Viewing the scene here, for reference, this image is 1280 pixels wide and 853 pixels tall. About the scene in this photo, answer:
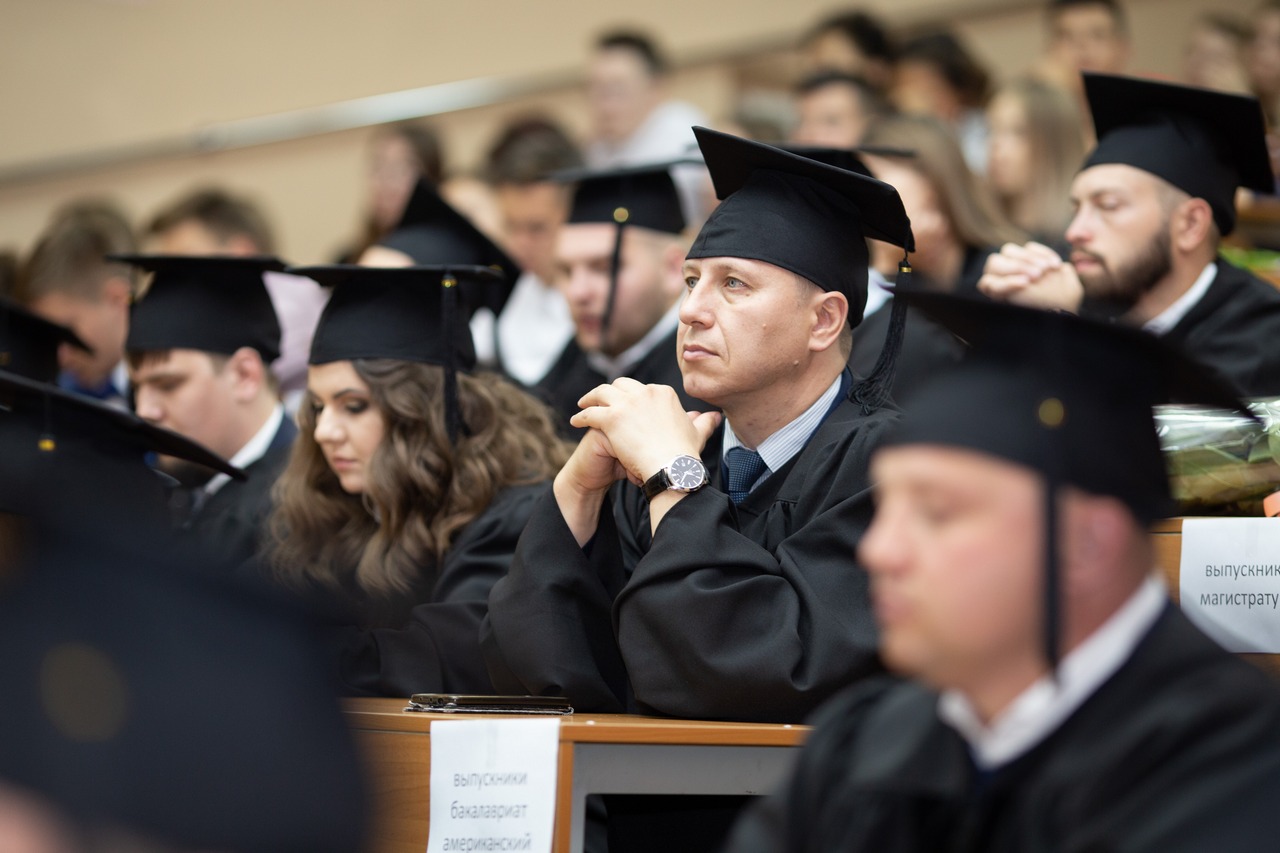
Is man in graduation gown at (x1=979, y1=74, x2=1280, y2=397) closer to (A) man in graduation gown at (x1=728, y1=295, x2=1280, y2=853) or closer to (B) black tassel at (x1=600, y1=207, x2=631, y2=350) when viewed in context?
(B) black tassel at (x1=600, y1=207, x2=631, y2=350)

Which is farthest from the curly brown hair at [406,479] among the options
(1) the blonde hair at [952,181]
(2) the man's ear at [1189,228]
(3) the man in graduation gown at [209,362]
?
(2) the man's ear at [1189,228]

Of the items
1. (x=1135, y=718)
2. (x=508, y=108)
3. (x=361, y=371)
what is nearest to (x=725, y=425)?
(x=361, y=371)

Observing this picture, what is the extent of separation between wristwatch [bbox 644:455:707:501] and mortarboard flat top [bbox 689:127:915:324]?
1.72 ft

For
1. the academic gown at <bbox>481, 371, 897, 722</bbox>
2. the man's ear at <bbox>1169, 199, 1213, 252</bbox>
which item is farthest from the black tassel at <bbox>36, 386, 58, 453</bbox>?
the man's ear at <bbox>1169, 199, 1213, 252</bbox>

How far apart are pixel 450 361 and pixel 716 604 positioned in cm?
150

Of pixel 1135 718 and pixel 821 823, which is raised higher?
pixel 1135 718

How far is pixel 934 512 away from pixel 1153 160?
9.87ft

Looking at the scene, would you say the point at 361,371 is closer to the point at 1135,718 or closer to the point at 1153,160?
the point at 1153,160

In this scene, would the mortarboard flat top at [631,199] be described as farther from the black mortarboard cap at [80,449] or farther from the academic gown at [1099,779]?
the academic gown at [1099,779]

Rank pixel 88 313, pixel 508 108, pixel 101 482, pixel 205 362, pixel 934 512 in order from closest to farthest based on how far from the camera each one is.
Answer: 1. pixel 934 512
2. pixel 101 482
3. pixel 205 362
4. pixel 88 313
5. pixel 508 108

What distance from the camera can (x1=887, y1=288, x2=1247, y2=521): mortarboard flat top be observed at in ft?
5.92

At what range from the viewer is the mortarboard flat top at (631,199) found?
18.2ft

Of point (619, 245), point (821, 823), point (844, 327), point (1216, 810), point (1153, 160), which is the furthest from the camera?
point (619, 245)

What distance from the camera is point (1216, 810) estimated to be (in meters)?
1.63
